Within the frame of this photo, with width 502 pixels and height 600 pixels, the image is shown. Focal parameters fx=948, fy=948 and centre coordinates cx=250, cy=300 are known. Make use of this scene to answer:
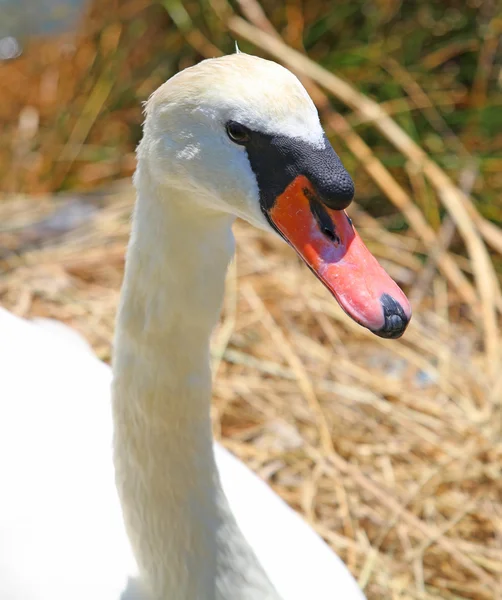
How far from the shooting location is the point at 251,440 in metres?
2.21

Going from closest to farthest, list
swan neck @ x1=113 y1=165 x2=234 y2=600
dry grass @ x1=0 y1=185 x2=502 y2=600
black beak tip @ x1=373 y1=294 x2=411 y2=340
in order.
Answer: black beak tip @ x1=373 y1=294 x2=411 y2=340, swan neck @ x1=113 y1=165 x2=234 y2=600, dry grass @ x1=0 y1=185 x2=502 y2=600

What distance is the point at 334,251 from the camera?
1.00 meters

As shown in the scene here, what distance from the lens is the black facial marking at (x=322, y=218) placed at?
3.26 ft

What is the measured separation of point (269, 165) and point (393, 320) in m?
0.21

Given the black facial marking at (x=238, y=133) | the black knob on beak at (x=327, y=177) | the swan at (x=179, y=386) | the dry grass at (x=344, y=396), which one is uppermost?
the black facial marking at (x=238, y=133)

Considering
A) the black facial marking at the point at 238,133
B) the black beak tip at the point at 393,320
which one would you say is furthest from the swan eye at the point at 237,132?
the black beak tip at the point at 393,320

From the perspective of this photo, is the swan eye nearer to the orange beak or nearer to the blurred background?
the orange beak

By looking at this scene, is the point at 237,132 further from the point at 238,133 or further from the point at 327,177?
the point at 327,177

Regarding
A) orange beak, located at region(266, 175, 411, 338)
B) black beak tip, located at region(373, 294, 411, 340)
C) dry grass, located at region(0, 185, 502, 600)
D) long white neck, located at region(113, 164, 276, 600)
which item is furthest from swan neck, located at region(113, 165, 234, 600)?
dry grass, located at region(0, 185, 502, 600)

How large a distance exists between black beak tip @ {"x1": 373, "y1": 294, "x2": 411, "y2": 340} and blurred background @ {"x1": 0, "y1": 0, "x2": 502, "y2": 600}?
3.30 ft

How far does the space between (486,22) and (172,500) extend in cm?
233

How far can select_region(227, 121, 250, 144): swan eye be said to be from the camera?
0.98m

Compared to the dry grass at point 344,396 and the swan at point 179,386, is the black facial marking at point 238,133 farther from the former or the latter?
the dry grass at point 344,396

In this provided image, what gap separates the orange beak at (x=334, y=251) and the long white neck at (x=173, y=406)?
0.10 m
